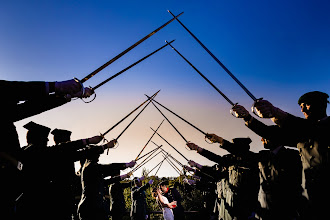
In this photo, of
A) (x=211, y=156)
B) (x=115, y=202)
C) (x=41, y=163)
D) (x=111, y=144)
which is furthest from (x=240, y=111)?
(x=115, y=202)

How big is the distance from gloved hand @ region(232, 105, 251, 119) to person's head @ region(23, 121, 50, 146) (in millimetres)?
3823

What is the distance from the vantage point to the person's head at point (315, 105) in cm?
314

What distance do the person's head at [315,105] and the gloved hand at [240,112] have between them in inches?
32.2

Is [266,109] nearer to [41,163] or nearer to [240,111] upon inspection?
[240,111]

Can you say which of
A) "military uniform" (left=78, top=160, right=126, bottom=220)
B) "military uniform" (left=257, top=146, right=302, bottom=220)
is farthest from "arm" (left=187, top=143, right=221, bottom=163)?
"military uniform" (left=78, top=160, right=126, bottom=220)

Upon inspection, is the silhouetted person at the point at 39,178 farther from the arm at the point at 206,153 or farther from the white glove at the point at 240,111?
the arm at the point at 206,153

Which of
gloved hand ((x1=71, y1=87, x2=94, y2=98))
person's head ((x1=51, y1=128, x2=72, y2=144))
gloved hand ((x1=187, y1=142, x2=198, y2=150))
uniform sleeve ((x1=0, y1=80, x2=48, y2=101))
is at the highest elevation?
gloved hand ((x1=187, y1=142, x2=198, y2=150))

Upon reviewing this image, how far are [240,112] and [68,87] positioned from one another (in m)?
2.59

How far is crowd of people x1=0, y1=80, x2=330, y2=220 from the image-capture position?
101 inches

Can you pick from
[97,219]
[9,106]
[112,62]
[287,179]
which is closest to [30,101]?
[9,106]

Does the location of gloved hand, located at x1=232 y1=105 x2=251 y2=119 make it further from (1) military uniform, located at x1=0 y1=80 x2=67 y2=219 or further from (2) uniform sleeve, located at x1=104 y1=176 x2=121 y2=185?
(2) uniform sleeve, located at x1=104 y1=176 x2=121 y2=185

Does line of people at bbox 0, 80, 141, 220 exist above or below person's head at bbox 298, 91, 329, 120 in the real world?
below

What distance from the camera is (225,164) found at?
752cm

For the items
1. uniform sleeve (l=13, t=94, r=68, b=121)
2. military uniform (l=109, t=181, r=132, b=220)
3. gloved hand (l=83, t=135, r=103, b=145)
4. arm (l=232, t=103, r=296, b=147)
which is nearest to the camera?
uniform sleeve (l=13, t=94, r=68, b=121)
